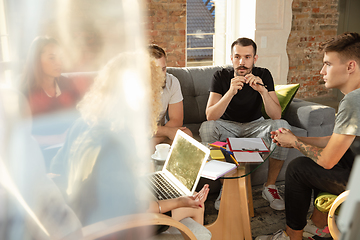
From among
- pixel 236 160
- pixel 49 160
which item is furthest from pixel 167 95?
pixel 49 160

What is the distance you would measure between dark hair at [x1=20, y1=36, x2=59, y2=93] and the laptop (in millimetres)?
573

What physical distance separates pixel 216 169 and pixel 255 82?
37.3 inches

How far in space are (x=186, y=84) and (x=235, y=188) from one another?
123 centimetres

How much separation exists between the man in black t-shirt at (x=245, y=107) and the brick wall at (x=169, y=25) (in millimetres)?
1650

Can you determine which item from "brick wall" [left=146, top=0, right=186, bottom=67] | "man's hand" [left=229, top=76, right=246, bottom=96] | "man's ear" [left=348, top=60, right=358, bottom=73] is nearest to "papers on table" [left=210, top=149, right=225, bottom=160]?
"man's hand" [left=229, top=76, right=246, bottom=96]

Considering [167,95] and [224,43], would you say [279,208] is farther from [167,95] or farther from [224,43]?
[224,43]

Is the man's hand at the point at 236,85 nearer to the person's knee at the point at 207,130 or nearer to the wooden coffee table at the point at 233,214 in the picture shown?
the person's knee at the point at 207,130

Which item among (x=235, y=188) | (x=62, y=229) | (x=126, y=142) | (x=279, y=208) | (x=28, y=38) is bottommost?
(x=279, y=208)

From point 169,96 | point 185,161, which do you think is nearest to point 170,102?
point 169,96

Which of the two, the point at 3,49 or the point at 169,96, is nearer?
the point at 3,49

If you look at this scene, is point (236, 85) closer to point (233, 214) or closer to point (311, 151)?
point (311, 151)

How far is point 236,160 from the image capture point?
4.71ft

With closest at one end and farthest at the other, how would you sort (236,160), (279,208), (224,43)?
(236,160) → (279,208) → (224,43)

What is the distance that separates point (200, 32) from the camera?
12.9ft
